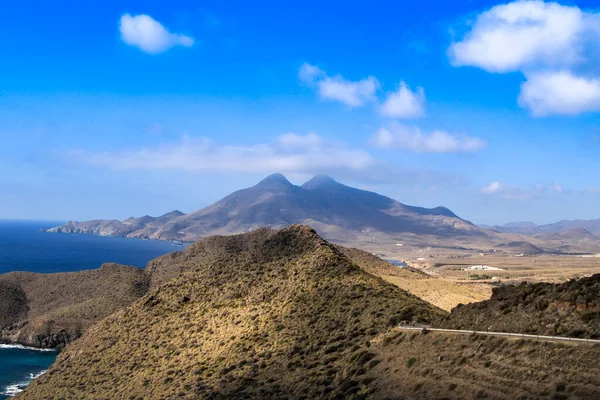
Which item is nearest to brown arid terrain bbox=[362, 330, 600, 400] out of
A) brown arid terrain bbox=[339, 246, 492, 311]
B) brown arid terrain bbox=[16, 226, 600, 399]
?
brown arid terrain bbox=[16, 226, 600, 399]

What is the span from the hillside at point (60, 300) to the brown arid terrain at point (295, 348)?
34.1 meters

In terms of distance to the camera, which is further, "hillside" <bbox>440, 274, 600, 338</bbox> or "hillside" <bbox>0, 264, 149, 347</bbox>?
"hillside" <bbox>0, 264, 149, 347</bbox>

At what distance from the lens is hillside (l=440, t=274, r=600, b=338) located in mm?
26141

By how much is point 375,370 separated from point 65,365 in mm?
29837

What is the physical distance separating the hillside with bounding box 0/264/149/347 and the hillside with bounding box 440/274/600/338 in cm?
6680

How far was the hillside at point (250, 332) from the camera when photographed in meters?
35.2

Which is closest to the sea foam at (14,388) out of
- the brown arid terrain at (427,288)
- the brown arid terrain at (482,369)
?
the brown arid terrain at (427,288)

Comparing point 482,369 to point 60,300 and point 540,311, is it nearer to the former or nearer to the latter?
point 540,311

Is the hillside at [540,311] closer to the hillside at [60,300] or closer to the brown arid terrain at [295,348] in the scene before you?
the brown arid terrain at [295,348]

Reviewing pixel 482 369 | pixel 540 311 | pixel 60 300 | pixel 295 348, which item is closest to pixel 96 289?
pixel 60 300

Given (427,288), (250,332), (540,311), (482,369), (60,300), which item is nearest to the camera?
(482,369)

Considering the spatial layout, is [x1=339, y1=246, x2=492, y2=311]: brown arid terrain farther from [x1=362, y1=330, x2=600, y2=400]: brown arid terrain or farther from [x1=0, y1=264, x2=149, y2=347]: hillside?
[x1=0, y1=264, x2=149, y2=347]: hillside

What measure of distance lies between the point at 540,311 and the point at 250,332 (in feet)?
71.0

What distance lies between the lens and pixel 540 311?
28516 millimetres
